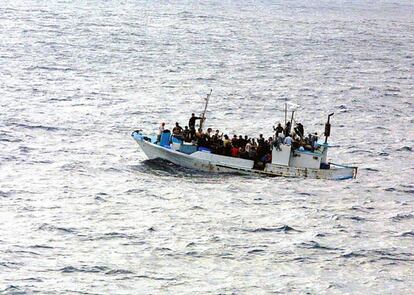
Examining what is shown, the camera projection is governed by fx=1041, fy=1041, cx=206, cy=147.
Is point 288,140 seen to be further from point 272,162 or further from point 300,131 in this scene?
point 300,131

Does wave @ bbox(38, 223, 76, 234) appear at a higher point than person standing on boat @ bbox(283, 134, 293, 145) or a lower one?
lower

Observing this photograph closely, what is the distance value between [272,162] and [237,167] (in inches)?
75.8

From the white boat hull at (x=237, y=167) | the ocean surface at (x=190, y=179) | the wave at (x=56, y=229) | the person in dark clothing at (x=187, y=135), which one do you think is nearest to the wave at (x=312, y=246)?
the ocean surface at (x=190, y=179)

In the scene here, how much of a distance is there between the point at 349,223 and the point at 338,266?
22.8ft

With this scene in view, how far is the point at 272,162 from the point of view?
56.7 metres

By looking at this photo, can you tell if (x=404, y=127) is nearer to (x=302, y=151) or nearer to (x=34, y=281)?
(x=302, y=151)

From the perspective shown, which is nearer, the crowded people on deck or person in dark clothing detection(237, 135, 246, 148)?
the crowded people on deck

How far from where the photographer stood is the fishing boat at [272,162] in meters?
56.5

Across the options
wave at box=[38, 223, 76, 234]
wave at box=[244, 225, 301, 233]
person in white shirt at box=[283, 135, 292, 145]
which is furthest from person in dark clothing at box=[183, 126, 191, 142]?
wave at box=[38, 223, 76, 234]

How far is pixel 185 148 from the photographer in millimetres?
57531

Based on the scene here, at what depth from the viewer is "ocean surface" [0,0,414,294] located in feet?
136

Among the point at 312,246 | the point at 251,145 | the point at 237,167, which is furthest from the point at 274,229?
the point at 251,145

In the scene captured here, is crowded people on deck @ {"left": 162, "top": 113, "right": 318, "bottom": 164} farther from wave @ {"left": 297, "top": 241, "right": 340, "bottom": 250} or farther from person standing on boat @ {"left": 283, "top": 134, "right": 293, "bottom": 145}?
wave @ {"left": 297, "top": 241, "right": 340, "bottom": 250}

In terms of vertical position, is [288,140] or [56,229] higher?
[288,140]
